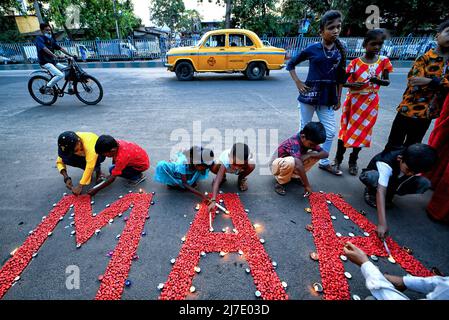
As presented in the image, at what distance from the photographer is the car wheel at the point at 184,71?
9680mm

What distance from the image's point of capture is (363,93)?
2842 mm

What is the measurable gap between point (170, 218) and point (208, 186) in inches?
27.3

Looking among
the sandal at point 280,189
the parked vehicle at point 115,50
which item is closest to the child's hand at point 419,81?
the sandal at point 280,189

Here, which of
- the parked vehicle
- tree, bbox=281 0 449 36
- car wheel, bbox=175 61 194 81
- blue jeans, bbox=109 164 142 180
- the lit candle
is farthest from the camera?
tree, bbox=281 0 449 36

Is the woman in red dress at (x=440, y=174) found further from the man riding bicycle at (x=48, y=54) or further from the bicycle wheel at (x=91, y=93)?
the man riding bicycle at (x=48, y=54)

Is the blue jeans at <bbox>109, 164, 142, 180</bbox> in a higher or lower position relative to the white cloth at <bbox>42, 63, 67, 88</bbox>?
lower

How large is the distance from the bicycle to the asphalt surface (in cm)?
76

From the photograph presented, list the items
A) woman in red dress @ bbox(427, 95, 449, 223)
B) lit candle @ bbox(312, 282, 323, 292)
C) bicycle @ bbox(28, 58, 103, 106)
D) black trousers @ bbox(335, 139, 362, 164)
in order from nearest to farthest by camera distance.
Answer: lit candle @ bbox(312, 282, 323, 292) → woman in red dress @ bbox(427, 95, 449, 223) → black trousers @ bbox(335, 139, 362, 164) → bicycle @ bbox(28, 58, 103, 106)

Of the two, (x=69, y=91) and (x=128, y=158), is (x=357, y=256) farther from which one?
(x=69, y=91)

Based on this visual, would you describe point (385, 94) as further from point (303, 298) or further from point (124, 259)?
point (124, 259)

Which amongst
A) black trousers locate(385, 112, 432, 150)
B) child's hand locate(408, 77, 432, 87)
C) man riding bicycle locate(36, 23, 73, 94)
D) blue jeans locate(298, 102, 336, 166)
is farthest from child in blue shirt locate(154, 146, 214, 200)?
man riding bicycle locate(36, 23, 73, 94)

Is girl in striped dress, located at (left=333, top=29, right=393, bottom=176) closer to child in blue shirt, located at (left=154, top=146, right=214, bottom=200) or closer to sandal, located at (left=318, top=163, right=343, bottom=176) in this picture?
sandal, located at (left=318, top=163, right=343, bottom=176)

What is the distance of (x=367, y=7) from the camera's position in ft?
64.9

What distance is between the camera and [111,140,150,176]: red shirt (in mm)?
2607
